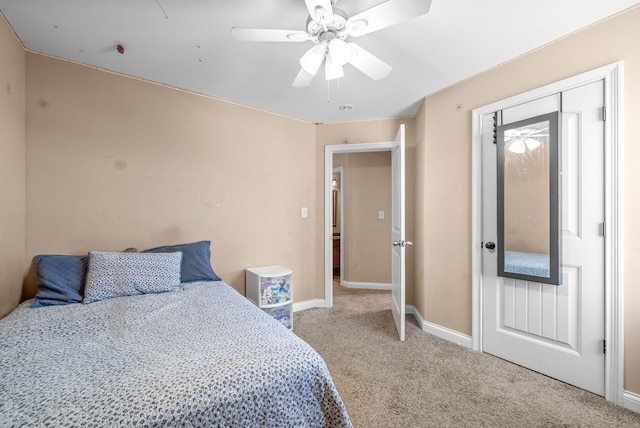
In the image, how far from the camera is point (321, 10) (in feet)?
4.30

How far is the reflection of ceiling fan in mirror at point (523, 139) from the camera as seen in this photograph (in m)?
2.02

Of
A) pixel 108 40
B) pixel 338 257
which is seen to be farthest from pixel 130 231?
pixel 338 257

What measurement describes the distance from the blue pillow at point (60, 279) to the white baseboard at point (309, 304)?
2.08 meters

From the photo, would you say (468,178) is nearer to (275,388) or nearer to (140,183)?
(275,388)

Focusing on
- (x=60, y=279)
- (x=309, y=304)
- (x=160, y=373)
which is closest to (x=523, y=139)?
(x=160, y=373)

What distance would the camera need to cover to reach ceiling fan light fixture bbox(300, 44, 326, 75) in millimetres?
1543

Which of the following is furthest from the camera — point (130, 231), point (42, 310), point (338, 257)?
point (338, 257)

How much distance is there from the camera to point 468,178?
2.45 meters

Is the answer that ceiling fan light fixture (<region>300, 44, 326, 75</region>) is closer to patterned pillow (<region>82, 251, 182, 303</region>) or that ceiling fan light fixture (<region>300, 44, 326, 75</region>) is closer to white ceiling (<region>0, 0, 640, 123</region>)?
white ceiling (<region>0, 0, 640, 123</region>)

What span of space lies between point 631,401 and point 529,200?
1301mm

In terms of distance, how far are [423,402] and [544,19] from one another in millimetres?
2448

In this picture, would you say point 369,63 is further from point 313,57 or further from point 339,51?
point 313,57

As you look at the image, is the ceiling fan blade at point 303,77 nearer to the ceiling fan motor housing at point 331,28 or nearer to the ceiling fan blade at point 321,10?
the ceiling fan motor housing at point 331,28

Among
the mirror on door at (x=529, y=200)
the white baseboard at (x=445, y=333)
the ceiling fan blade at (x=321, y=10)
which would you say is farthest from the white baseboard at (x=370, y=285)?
the ceiling fan blade at (x=321, y=10)
